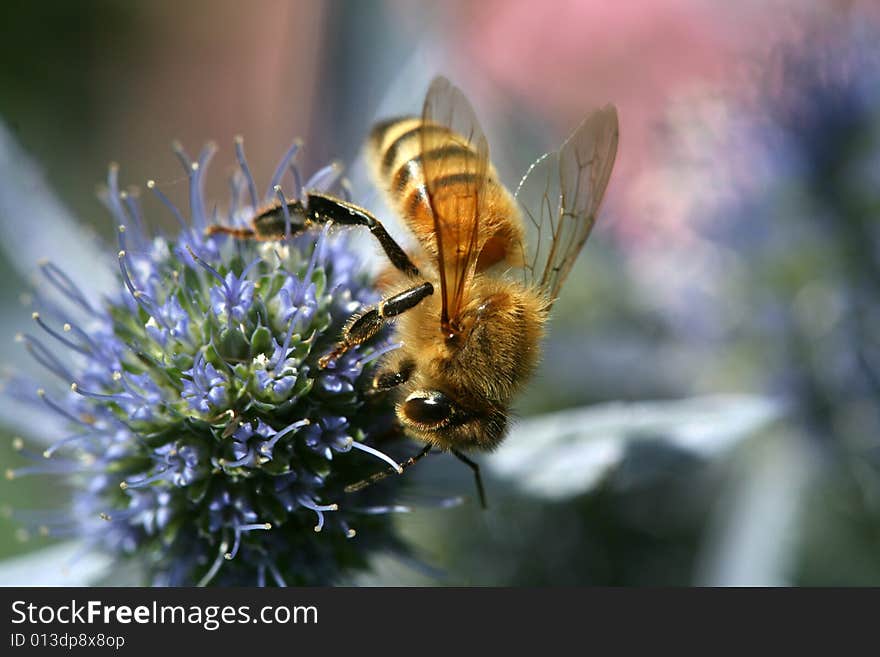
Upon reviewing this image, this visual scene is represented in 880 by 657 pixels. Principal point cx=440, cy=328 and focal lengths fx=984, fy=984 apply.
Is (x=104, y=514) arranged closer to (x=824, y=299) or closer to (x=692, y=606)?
(x=692, y=606)

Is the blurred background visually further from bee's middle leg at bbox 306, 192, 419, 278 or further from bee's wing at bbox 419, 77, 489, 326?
bee's wing at bbox 419, 77, 489, 326

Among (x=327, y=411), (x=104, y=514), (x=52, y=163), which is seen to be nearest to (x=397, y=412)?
(x=327, y=411)

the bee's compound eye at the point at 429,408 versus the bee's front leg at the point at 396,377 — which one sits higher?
the bee's front leg at the point at 396,377

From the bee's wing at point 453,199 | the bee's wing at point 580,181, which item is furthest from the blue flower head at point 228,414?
the bee's wing at point 580,181

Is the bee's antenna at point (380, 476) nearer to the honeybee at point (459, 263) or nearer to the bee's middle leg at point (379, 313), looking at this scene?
the honeybee at point (459, 263)

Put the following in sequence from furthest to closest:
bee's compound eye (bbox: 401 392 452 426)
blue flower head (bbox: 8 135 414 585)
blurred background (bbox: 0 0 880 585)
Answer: blurred background (bbox: 0 0 880 585)
blue flower head (bbox: 8 135 414 585)
bee's compound eye (bbox: 401 392 452 426)

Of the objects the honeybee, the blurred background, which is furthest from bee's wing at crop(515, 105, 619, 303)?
the blurred background
